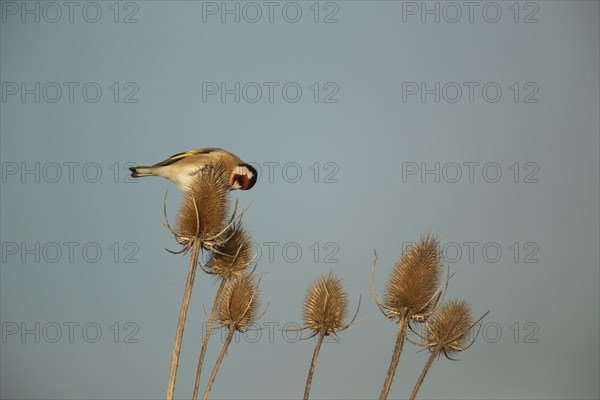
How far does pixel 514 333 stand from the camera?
14.7m

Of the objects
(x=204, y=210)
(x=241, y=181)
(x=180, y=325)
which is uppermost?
(x=241, y=181)

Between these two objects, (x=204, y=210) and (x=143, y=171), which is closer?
(x=204, y=210)

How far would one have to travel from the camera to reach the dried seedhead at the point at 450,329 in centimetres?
684

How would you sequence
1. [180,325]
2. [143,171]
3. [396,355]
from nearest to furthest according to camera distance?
[180,325] → [396,355] → [143,171]

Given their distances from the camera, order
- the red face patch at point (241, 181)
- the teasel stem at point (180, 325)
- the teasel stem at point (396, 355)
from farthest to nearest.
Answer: the red face patch at point (241, 181), the teasel stem at point (396, 355), the teasel stem at point (180, 325)

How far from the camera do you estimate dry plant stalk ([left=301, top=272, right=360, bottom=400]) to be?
7.08 metres

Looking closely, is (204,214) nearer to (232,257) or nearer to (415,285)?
(232,257)

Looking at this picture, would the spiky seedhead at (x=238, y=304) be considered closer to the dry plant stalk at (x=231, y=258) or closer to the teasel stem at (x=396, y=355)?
the dry plant stalk at (x=231, y=258)

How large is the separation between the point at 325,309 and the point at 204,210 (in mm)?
1675

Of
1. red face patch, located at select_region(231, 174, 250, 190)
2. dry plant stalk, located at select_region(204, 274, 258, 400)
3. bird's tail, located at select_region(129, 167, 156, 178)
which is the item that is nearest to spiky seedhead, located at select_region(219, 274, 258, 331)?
dry plant stalk, located at select_region(204, 274, 258, 400)

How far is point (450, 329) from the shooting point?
6820mm

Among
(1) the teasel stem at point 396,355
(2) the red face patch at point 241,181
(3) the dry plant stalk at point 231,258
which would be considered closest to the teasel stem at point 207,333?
(3) the dry plant stalk at point 231,258

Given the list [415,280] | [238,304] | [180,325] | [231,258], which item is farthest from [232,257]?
[415,280]

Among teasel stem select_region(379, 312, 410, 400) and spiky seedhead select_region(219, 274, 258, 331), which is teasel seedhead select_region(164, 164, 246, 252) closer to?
spiky seedhead select_region(219, 274, 258, 331)
